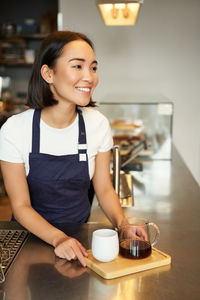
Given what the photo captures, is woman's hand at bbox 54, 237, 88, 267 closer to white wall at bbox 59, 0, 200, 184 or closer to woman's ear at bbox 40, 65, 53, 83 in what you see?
woman's ear at bbox 40, 65, 53, 83

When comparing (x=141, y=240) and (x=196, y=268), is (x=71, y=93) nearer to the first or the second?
(x=141, y=240)

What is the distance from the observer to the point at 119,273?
101 centimetres

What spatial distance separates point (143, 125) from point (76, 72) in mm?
1836

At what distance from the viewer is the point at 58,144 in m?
1.52

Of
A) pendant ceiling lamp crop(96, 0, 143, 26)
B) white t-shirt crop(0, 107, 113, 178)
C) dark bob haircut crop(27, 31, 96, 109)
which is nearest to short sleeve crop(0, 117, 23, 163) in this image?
white t-shirt crop(0, 107, 113, 178)

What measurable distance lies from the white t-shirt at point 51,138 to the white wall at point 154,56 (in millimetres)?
2163

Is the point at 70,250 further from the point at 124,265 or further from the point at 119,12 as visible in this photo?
the point at 119,12

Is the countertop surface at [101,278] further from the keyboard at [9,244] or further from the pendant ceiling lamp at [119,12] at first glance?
the pendant ceiling lamp at [119,12]

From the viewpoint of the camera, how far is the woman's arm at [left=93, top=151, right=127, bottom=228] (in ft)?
4.83

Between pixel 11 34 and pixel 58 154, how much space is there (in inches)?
209

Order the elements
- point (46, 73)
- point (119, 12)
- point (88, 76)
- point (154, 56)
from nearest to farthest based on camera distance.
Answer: point (88, 76) < point (46, 73) < point (119, 12) < point (154, 56)

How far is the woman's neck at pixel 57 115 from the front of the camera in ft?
4.95

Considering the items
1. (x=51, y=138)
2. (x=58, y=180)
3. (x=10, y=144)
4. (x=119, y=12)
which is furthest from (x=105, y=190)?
(x=119, y=12)

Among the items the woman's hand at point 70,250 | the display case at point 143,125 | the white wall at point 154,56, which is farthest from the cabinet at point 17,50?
the woman's hand at point 70,250
